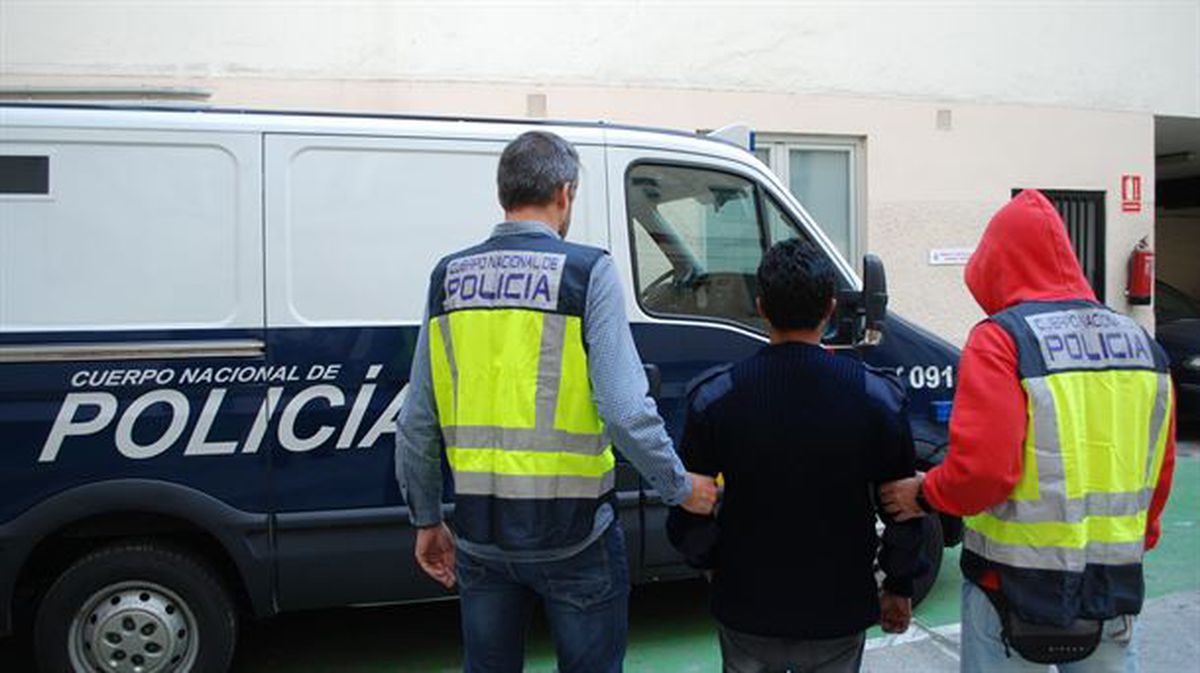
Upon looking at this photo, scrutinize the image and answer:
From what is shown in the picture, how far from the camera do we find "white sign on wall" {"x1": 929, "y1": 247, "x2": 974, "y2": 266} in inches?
360

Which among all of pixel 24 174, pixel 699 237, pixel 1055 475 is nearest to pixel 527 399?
pixel 1055 475

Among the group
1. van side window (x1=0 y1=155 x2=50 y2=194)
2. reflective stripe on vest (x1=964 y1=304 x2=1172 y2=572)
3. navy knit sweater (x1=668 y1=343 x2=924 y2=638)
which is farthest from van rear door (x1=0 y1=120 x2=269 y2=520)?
reflective stripe on vest (x1=964 y1=304 x2=1172 y2=572)

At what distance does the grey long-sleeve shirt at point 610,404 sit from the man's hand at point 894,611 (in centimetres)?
Answer: 59

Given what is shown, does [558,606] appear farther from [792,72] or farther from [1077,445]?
[792,72]

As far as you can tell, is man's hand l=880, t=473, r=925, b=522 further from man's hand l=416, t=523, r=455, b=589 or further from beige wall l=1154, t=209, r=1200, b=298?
beige wall l=1154, t=209, r=1200, b=298

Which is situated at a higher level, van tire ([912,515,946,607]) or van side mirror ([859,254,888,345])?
van side mirror ([859,254,888,345])

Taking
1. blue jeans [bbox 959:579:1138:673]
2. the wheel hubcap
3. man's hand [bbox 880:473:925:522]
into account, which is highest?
man's hand [bbox 880:473:925:522]

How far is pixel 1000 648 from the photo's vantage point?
2297 millimetres

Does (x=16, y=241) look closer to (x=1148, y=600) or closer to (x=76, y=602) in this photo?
(x=76, y=602)

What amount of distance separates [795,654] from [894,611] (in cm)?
32

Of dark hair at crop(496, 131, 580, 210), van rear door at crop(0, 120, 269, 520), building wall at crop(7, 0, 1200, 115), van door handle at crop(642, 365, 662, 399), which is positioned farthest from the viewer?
building wall at crop(7, 0, 1200, 115)

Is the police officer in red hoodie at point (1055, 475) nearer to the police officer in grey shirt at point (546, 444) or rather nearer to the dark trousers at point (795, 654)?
the dark trousers at point (795, 654)

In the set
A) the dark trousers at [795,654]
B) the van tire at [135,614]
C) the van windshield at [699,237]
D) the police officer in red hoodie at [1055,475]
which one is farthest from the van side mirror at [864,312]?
the van tire at [135,614]

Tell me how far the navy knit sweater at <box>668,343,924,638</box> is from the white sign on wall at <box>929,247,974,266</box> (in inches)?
294
